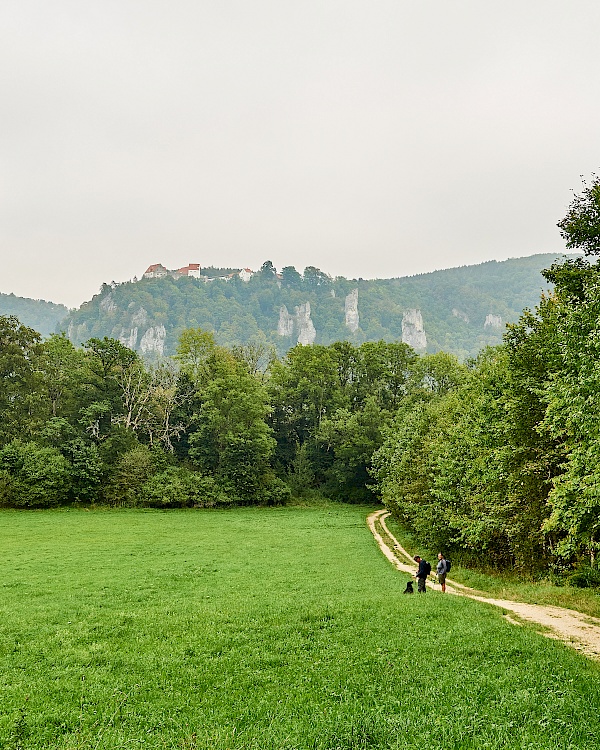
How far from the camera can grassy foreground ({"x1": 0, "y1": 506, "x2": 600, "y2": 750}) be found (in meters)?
8.14

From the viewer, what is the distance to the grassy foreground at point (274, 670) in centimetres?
814

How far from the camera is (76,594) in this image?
19.5 m

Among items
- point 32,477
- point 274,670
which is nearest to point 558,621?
point 274,670

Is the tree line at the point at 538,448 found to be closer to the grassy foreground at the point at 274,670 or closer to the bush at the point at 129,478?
the grassy foreground at the point at 274,670

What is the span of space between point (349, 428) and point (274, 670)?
5981 cm

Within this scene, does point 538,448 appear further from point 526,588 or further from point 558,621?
point 558,621

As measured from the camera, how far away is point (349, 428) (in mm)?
70250

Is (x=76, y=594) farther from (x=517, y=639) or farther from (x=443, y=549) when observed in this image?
(x=443, y=549)

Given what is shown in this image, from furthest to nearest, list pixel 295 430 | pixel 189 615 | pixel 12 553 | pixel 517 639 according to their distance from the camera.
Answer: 1. pixel 295 430
2. pixel 12 553
3. pixel 189 615
4. pixel 517 639

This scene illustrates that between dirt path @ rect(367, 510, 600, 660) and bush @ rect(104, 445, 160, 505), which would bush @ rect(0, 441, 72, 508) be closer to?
bush @ rect(104, 445, 160, 505)

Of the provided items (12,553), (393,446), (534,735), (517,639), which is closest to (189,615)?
(517,639)

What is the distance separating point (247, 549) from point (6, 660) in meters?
22.3

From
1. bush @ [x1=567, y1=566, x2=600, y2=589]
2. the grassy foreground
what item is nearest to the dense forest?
bush @ [x1=567, y1=566, x2=600, y2=589]

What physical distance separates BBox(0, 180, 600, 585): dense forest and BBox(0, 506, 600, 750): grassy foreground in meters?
5.73
